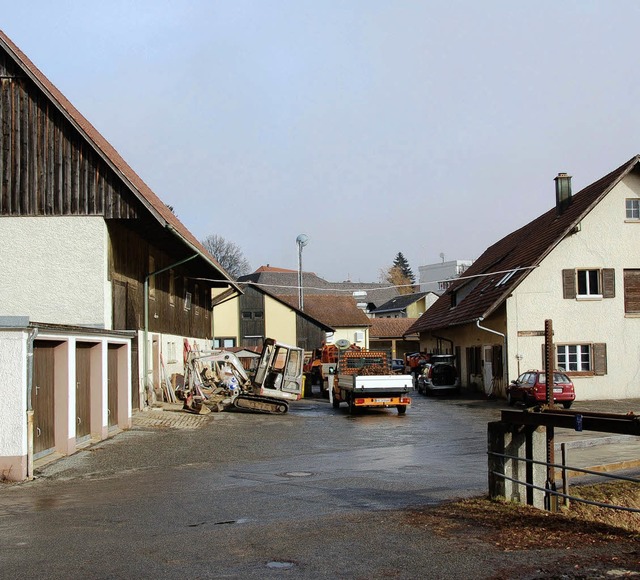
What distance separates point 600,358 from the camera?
104ft

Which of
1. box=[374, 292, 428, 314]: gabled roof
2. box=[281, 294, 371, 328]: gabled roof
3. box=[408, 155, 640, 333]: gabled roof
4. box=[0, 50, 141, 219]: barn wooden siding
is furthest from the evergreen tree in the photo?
box=[0, 50, 141, 219]: barn wooden siding

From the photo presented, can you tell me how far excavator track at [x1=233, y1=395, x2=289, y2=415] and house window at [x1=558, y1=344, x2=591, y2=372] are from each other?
12140 millimetres

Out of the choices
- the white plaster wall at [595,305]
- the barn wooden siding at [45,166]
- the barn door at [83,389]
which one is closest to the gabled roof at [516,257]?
the white plaster wall at [595,305]

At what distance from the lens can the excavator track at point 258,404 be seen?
2650 cm

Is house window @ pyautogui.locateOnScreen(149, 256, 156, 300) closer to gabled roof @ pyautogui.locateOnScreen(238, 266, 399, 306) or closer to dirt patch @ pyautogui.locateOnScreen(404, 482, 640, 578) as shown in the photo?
dirt patch @ pyautogui.locateOnScreen(404, 482, 640, 578)

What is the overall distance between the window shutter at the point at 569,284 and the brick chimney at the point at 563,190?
3.91 m

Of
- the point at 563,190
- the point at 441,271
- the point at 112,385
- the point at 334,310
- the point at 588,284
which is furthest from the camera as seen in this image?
the point at 441,271

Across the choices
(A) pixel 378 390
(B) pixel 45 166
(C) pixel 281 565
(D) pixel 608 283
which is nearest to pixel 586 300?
(D) pixel 608 283

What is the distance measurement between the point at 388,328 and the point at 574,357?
48188 mm

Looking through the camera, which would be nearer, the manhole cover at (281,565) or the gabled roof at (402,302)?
the manhole cover at (281,565)

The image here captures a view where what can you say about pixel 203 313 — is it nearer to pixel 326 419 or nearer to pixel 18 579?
pixel 326 419

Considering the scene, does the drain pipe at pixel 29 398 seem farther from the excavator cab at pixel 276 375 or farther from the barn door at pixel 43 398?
the excavator cab at pixel 276 375

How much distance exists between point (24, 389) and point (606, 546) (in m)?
8.67

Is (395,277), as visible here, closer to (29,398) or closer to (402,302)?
(402,302)
